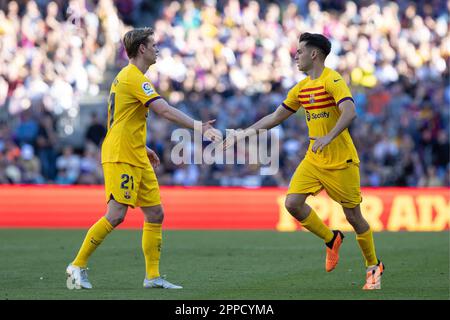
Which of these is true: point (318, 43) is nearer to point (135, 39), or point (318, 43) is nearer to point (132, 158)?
point (135, 39)

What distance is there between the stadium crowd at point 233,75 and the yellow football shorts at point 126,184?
1198cm

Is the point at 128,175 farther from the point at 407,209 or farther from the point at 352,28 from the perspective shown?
the point at 352,28

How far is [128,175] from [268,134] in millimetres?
12099

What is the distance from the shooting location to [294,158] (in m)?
22.3

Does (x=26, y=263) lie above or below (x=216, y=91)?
below

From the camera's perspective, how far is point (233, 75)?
80.9 ft

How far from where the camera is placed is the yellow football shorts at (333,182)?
34.0 feet

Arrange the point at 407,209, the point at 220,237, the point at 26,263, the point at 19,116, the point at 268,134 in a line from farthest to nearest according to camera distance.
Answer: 1. the point at 19,116
2. the point at 268,134
3. the point at 407,209
4. the point at 220,237
5. the point at 26,263

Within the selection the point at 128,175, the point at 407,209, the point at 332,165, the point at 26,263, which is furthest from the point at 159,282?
the point at 407,209

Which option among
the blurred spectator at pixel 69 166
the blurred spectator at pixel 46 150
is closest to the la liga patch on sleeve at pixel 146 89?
the blurred spectator at pixel 69 166

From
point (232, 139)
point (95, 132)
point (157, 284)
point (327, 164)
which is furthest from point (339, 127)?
point (95, 132)

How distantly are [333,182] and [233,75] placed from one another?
1446cm

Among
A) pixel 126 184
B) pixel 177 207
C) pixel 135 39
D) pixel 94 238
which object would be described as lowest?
pixel 177 207

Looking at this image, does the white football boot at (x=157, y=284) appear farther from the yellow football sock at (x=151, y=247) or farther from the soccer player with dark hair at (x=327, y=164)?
the soccer player with dark hair at (x=327, y=164)
